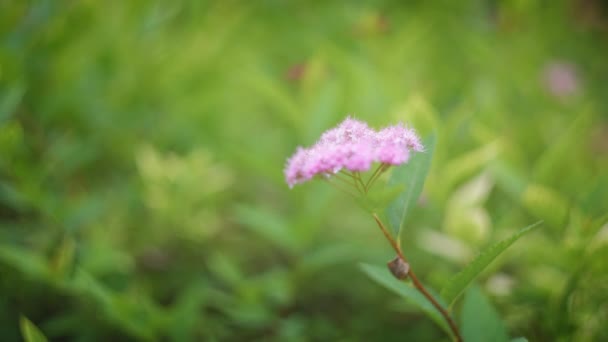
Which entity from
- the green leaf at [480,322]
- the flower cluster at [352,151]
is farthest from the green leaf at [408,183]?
the green leaf at [480,322]

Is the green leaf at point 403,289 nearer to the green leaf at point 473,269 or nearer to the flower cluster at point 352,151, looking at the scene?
the green leaf at point 473,269

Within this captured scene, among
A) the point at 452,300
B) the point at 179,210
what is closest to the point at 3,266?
the point at 179,210

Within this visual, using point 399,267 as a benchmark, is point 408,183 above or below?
above

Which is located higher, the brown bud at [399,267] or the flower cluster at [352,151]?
the flower cluster at [352,151]

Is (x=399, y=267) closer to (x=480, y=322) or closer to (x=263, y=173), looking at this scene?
(x=480, y=322)

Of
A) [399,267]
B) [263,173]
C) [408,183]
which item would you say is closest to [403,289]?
[399,267]

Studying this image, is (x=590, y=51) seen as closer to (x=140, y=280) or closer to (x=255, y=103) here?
(x=255, y=103)

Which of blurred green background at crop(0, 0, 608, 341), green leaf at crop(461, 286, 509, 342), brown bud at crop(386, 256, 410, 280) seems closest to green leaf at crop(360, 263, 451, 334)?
brown bud at crop(386, 256, 410, 280)
